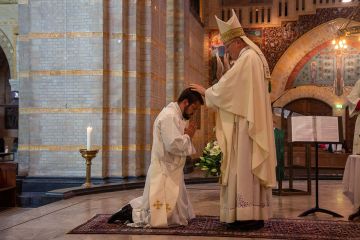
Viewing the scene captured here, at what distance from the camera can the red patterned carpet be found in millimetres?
4891

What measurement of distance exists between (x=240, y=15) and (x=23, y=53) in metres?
9.44

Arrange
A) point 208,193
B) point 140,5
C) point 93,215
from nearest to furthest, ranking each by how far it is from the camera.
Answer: point 93,215, point 208,193, point 140,5

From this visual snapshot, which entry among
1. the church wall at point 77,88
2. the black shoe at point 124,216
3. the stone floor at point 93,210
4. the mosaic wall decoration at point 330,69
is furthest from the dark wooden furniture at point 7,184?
the mosaic wall decoration at point 330,69

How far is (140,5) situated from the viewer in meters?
11.0

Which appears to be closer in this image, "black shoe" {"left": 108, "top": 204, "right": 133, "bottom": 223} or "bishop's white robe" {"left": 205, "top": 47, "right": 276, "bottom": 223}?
"bishop's white robe" {"left": 205, "top": 47, "right": 276, "bottom": 223}

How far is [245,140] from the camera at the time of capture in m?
5.11

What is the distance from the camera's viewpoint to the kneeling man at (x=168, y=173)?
A: 5.30 m

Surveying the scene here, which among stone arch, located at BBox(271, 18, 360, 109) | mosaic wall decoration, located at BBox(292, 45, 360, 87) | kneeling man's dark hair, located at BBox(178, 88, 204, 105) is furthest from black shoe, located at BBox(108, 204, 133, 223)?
mosaic wall decoration, located at BBox(292, 45, 360, 87)

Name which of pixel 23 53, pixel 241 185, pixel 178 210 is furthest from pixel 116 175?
pixel 241 185

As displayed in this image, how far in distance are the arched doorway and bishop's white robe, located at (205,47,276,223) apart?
13.7 meters

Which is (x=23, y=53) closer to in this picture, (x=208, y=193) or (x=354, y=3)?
(x=208, y=193)

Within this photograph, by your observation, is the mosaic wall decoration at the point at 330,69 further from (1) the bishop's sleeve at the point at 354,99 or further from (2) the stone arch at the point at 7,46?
(1) the bishop's sleeve at the point at 354,99

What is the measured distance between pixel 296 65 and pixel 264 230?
44.0 feet

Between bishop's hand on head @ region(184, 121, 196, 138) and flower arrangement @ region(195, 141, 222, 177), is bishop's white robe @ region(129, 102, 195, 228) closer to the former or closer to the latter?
bishop's hand on head @ region(184, 121, 196, 138)
